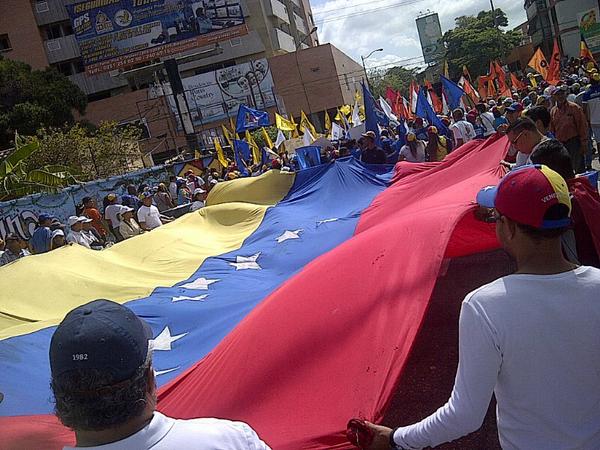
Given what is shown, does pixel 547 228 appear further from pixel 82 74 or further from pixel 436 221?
pixel 82 74

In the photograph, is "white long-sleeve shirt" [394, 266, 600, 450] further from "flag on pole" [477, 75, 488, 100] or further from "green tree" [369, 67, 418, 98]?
"green tree" [369, 67, 418, 98]

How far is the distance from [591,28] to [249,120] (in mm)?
37284

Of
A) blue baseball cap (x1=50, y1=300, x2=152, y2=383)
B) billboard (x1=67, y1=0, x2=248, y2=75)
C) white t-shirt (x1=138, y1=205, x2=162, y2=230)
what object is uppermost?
billboard (x1=67, y1=0, x2=248, y2=75)

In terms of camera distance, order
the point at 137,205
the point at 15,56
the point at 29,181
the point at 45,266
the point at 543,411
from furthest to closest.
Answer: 1. the point at 15,56
2. the point at 29,181
3. the point at 137,205
4. the point at 45,266
5. the point at 543,411

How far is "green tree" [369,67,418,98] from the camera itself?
10631cm

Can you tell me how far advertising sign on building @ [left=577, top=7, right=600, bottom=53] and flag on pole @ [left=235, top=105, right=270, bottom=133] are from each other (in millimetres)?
34785

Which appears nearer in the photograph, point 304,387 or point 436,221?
point 304,387

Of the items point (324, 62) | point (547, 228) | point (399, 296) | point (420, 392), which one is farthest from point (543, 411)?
point (324, 62)

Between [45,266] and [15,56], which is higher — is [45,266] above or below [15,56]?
below

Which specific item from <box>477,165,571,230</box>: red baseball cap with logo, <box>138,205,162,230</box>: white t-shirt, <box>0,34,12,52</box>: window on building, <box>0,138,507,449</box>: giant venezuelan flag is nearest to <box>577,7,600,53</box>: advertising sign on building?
<box>0,34,12,52</box>: window on building

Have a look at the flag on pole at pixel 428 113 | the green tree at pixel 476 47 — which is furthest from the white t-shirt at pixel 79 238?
the green tree at pixel 476 47

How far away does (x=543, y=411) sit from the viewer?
156 cm

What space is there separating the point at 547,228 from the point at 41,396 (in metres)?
3.47

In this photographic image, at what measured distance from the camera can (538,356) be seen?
1542 millimetres
